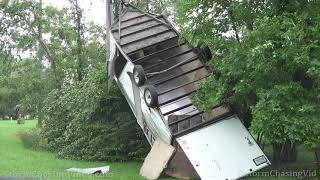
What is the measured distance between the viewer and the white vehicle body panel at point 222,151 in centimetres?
1124

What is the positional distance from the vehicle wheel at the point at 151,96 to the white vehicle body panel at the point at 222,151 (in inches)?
48.1

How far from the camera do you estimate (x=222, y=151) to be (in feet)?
38.2

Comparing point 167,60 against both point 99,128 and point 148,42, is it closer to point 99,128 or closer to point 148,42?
point 148,42

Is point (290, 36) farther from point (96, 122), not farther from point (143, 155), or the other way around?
point (96, 122)

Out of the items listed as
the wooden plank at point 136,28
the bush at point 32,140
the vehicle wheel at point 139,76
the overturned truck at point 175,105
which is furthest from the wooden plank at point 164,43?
the bush at point 32,140

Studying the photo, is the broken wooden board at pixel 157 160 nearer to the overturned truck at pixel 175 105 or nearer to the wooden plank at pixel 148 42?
the overturned truck at pixel 175 105

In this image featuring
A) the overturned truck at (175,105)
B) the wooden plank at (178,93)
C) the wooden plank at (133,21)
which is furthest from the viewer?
the wooden plank at (133,21)

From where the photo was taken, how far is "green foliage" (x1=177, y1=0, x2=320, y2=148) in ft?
32.4

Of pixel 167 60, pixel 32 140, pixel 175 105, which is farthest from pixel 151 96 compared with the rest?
pixel 32 140

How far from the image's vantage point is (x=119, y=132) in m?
16.5

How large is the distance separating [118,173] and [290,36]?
6207 millimetres

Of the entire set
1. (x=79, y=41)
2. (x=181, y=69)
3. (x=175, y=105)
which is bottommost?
(x=175, y=105)

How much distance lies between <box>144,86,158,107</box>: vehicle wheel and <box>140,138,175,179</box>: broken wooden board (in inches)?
43.5

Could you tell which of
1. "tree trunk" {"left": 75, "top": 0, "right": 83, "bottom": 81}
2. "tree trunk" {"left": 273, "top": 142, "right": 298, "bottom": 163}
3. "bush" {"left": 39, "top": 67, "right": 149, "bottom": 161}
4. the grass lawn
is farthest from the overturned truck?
"tree trunk" {"left": 75, "top": 0, "right": 83, "bottom": 81}
